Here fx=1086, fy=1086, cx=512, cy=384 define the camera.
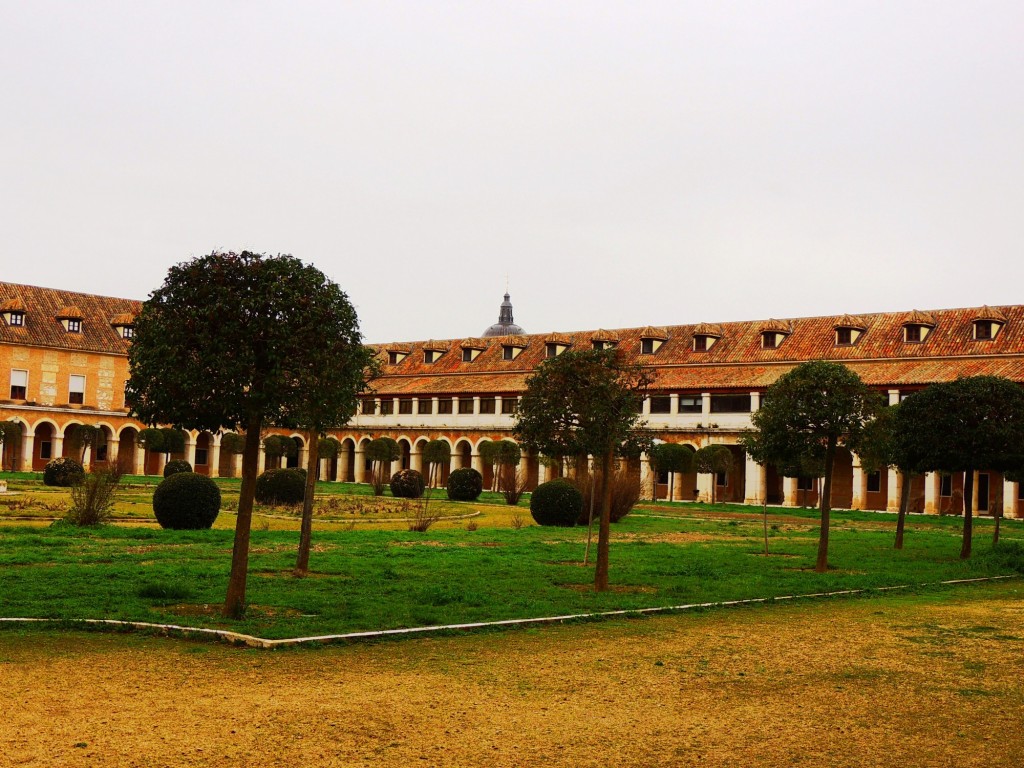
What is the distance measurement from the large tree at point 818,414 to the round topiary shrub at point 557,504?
988 cm

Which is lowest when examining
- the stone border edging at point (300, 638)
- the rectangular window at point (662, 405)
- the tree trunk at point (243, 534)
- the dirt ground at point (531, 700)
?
the stone border edging at point (300, 638)

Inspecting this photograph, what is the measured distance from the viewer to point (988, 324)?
46062 millimetres

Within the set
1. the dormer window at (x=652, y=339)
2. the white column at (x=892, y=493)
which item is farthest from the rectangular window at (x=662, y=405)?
the white column at (x=892, y=493)

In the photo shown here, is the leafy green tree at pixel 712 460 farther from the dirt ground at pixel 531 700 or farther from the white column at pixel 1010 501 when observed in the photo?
the dirt ground at pixel 531 700

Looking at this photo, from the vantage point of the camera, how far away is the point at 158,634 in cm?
980

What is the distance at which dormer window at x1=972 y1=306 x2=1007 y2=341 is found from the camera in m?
45.8

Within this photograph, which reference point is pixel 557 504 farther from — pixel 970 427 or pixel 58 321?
pixel 58 321

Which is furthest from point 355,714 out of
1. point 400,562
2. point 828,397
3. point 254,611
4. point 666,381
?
point 666,381

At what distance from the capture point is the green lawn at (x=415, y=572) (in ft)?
37.3

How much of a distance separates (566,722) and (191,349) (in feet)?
18.5

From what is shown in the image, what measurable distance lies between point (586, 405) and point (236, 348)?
5.49 metres

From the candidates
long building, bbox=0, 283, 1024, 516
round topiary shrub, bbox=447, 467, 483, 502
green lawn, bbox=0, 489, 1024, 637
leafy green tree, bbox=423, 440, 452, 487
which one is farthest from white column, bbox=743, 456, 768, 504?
green lawn, bbox=0, 489, 1024, 637

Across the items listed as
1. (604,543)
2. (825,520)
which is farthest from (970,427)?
(604,543)

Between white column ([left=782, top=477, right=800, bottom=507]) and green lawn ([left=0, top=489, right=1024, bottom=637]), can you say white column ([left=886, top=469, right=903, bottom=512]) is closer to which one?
white column ([left=782, top=477, right=800, bottom=507])
